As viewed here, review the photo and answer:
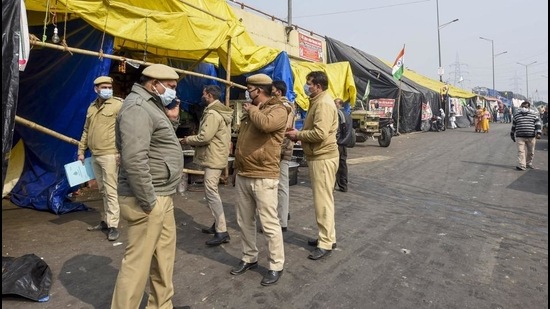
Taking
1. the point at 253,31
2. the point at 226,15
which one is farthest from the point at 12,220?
the point at 253,31

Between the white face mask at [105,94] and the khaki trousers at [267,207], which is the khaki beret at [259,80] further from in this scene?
the white face mask at [105,94]

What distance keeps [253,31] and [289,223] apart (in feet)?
33.6

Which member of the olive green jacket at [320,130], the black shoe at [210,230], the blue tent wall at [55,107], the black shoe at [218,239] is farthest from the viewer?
the blue tent wall at [55,107]

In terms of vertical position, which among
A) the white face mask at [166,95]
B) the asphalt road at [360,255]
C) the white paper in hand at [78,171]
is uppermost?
the white face mask at [166,95]

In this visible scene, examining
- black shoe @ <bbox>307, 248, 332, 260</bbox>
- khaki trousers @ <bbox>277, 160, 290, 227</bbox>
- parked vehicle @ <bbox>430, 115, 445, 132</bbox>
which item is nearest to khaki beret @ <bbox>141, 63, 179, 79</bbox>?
black shoe @ <bbox>307, 248, 332, 260</bbox>

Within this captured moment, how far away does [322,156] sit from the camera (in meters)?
4.21

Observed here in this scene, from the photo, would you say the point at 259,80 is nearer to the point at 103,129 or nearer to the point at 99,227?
the point at 103,129

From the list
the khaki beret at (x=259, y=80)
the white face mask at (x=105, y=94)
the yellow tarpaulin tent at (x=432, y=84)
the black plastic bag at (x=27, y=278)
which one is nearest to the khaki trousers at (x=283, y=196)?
the khaki beret at (x=259, y=80)

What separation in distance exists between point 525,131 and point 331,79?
515 cm

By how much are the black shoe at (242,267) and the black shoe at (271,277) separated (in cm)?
25

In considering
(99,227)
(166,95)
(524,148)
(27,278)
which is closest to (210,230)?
(99,227)

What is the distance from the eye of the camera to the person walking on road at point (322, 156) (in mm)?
4105

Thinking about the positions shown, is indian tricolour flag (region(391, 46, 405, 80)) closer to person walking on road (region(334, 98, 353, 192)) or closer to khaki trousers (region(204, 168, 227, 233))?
person walking on road (region(334, 98, 353, 192))

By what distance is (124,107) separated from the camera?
2557mm
